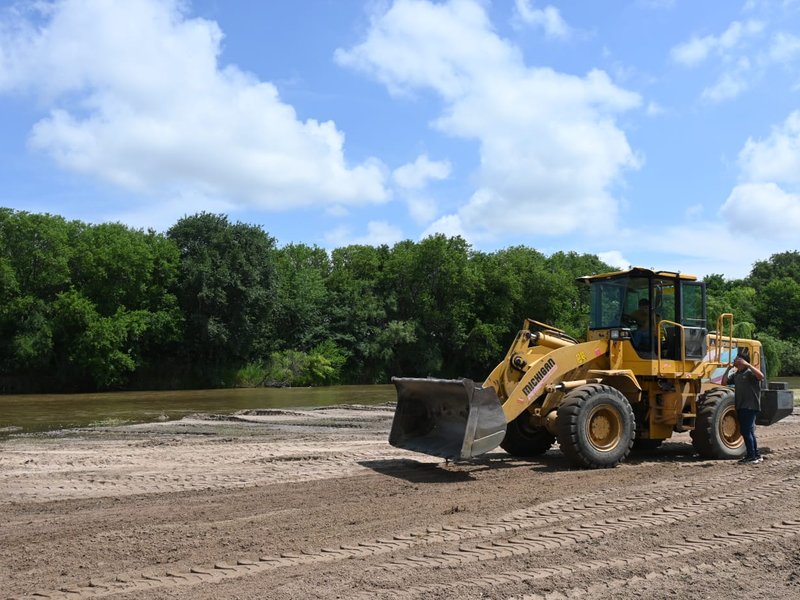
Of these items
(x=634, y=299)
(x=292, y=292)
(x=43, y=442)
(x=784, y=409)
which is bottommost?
(x=43, y=442)

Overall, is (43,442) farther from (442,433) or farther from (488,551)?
(488,551)

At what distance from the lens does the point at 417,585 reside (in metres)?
5.22

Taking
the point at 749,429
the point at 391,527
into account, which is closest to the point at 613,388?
the point at 749,429

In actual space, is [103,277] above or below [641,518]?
above

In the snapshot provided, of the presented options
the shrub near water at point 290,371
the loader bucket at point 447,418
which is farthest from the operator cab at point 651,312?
the shrub near water at point 290,371

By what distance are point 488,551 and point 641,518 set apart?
197 centimetres

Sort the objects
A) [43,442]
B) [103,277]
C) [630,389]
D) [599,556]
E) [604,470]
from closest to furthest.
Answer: [599,556], [604,470], [630,389], [43,442], [103,277]

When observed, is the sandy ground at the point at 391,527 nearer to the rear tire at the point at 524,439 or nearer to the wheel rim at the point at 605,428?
the rear tire at the point at 524,439

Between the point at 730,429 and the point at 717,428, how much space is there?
45 centimetres

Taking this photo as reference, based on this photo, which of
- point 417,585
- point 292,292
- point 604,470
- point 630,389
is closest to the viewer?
point 417,585

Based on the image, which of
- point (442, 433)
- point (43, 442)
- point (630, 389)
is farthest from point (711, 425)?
point (43, 442)

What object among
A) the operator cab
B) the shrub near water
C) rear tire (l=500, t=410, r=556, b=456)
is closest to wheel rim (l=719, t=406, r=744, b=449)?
the operator cab

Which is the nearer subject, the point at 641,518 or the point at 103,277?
the point at 641,518

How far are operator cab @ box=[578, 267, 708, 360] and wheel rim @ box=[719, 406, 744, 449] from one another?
94 cm
